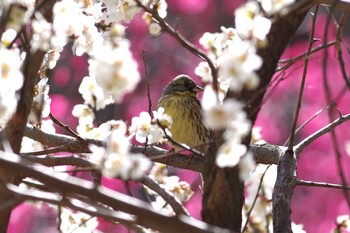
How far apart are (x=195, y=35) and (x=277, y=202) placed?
442 centimetres

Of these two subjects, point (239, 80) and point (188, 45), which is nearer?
point (239, 80)

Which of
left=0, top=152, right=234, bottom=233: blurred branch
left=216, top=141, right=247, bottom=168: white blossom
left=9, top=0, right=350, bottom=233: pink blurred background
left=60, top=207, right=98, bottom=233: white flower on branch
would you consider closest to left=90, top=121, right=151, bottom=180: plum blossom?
left=0, top=152, right=234, bottom=233: blurred branch

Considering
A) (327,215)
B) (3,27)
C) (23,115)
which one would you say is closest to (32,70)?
(23,115)

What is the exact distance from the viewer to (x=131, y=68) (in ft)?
4.60

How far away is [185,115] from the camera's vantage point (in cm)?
355

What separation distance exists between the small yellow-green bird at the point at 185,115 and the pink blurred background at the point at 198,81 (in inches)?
31.7

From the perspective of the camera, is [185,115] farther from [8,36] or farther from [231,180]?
[8,36]

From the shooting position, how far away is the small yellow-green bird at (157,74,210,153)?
11.5 ft

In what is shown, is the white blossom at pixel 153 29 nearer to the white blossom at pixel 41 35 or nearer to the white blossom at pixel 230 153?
the white blossom at pixel 41 35

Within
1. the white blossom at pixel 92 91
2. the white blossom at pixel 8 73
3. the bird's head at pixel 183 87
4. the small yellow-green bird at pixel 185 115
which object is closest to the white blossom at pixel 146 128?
the white blossom at pixel 92 91

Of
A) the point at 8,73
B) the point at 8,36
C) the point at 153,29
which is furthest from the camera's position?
the point at 153,29

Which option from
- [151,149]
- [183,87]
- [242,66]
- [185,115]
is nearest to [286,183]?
[151,149]

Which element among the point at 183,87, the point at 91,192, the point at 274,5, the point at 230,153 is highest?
the point at 183,87

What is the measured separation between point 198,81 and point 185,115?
6.67ft
